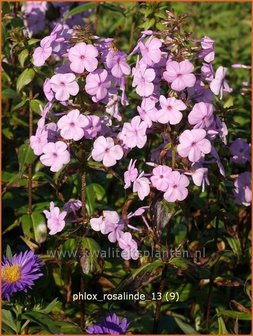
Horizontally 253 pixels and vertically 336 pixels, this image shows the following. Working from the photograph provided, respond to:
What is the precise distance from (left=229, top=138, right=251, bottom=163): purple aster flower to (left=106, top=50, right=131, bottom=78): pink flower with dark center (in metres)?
0.62

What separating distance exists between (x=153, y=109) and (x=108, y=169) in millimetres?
238

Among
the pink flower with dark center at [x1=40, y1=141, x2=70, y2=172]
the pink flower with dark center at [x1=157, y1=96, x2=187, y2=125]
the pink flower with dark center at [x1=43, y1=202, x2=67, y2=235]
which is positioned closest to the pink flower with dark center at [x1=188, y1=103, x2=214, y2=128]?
the pink flower with dark center at [x1=157, y1=96, x2=187, y2=125]

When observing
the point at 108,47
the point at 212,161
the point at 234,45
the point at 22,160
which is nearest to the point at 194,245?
the point at 212,161

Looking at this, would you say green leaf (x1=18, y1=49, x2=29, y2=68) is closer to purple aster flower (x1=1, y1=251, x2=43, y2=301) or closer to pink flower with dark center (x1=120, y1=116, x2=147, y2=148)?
pink flower with dark center (x1=120, y1=116, x2=147, y2=148)

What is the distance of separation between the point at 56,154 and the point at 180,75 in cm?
39

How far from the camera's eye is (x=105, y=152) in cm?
186

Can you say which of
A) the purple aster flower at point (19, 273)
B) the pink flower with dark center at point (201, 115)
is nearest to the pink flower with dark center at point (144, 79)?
the pink flower with dark center at point (201, 115)

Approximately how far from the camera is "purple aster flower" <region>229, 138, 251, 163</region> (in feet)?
7.64

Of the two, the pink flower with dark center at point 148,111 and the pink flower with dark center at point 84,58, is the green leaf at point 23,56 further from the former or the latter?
the pink flower with dark center at point 148,111

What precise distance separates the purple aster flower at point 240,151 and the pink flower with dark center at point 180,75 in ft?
2.03

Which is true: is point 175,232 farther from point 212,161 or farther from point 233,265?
point 212,161

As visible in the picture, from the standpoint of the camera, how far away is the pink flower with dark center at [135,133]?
182 centimetres

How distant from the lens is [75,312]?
2391 millimetres

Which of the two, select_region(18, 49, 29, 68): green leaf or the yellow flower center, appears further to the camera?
select_region(18, 49, 29, 68): green leaf
